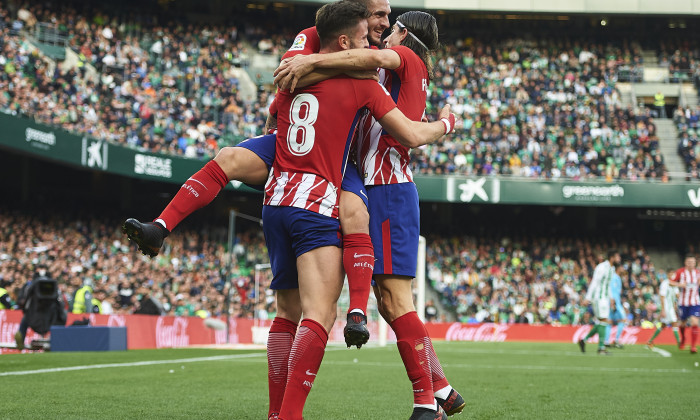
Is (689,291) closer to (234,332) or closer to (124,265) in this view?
(234,332)

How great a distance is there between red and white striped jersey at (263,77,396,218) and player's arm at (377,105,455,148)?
0.05 meters

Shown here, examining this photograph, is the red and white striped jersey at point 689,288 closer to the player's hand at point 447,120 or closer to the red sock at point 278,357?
the player's hand at point 447,120

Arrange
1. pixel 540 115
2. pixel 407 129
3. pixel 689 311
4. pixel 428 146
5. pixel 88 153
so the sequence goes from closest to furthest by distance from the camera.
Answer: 1. pixel 407 129
2. pixel 689 311
3. pixel 88 153
4. pixel 428 146
5. pixel 540 115

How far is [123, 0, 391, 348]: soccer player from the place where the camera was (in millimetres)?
3713

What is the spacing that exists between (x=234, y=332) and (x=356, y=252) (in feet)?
58.2

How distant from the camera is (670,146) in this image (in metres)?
33.6

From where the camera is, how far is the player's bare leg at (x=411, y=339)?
424cm

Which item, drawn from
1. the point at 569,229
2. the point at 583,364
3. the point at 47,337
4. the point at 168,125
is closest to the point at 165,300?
the point at 168,125

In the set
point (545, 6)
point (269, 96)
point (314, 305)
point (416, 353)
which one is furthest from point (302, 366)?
point (545, 6)

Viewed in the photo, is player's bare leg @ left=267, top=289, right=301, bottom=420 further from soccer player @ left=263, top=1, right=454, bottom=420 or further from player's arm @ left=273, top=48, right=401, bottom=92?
player's arm @ left=273, top=48, right=401, bottom=92

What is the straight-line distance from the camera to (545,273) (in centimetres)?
3155

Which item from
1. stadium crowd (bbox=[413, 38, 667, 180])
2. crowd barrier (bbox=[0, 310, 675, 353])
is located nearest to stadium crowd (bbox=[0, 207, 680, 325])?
crowd barrier (bbox=[0, 310, 675, 353])

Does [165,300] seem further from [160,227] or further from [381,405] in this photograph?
[160,227]

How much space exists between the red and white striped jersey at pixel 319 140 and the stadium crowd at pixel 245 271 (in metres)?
15.7
